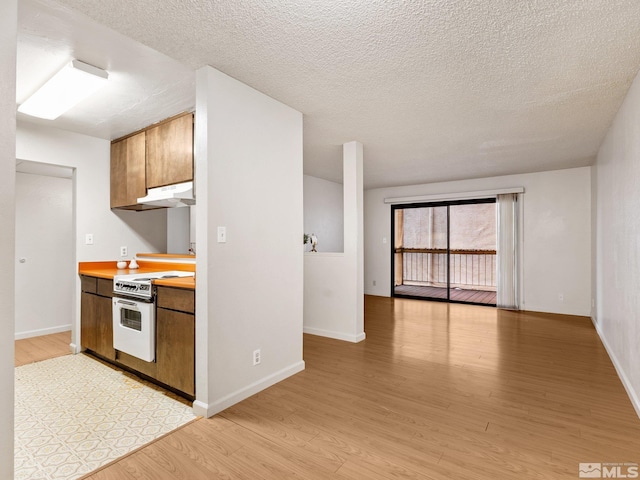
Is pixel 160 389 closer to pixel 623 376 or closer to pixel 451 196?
pixel 623 376

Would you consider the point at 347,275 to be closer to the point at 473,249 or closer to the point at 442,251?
the point at 442,251

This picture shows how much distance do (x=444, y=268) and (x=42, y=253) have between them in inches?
282

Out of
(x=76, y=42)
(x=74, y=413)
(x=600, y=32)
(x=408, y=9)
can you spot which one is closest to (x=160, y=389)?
(x=74, y=413)

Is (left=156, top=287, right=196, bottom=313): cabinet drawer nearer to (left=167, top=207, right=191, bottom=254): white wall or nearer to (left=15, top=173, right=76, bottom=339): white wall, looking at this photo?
(left=167, top=207, right=191, bottom=254): white wall

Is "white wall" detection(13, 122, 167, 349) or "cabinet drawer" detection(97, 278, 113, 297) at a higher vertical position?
"white wall" detection(13, 122, 167, 349)

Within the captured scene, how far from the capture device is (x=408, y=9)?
1.74 metres

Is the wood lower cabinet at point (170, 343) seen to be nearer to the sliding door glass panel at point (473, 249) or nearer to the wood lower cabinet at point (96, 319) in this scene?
the wood lower cabinet at point (96, 319)

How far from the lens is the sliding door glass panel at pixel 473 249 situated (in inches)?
290

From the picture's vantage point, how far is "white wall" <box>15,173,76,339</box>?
4.29m

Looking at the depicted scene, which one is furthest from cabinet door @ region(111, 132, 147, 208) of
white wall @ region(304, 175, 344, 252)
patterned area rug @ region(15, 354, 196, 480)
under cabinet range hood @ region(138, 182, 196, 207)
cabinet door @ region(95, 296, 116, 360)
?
white wall @ region(304, 175, 344, 252)

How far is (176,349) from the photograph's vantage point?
252 cm

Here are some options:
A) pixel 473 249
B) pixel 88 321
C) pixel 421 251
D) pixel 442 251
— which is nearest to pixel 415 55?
pixel 88 321

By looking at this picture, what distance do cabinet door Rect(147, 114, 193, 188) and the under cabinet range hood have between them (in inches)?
1.8

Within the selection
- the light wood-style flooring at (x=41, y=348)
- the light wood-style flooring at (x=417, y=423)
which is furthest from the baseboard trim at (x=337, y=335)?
the light wood-style flooring at (x=41, y=348)
